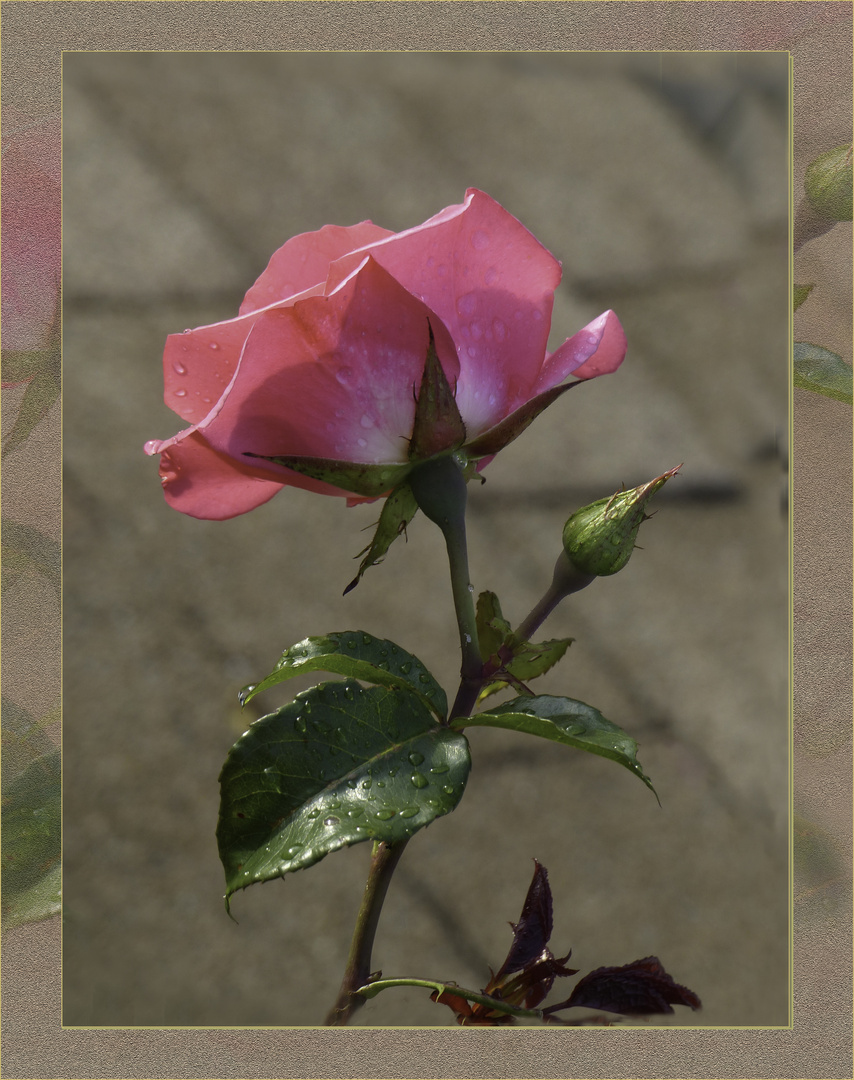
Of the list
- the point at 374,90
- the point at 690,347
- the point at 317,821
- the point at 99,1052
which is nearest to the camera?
the point at 317,821

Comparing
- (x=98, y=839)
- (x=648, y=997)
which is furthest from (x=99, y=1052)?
(x=648, y=997)

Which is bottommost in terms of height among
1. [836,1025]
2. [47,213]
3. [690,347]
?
[836,1025]

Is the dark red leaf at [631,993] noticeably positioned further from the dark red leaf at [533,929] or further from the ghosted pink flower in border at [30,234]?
the ghosted pink flower in border at [30,234]

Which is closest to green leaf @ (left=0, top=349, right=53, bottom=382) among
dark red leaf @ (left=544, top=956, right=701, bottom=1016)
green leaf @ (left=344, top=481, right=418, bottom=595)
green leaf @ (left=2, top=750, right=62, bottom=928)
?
green leaf @ (left=2, top=750, right=62, bottom=928)

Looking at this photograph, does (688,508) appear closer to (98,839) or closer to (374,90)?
(374,90)

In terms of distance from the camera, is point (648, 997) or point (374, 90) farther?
point (374, 90)

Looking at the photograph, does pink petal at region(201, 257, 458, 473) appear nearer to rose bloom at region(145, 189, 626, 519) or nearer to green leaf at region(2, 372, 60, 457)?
Answer: rose bloom at region(145, 189, 626, 519)

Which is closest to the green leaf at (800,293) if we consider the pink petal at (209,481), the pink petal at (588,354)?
the pink petal at (588,354)

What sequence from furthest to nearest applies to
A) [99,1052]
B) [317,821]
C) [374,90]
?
1. [374,90]
2. [99,1052]
3. [317,821]
